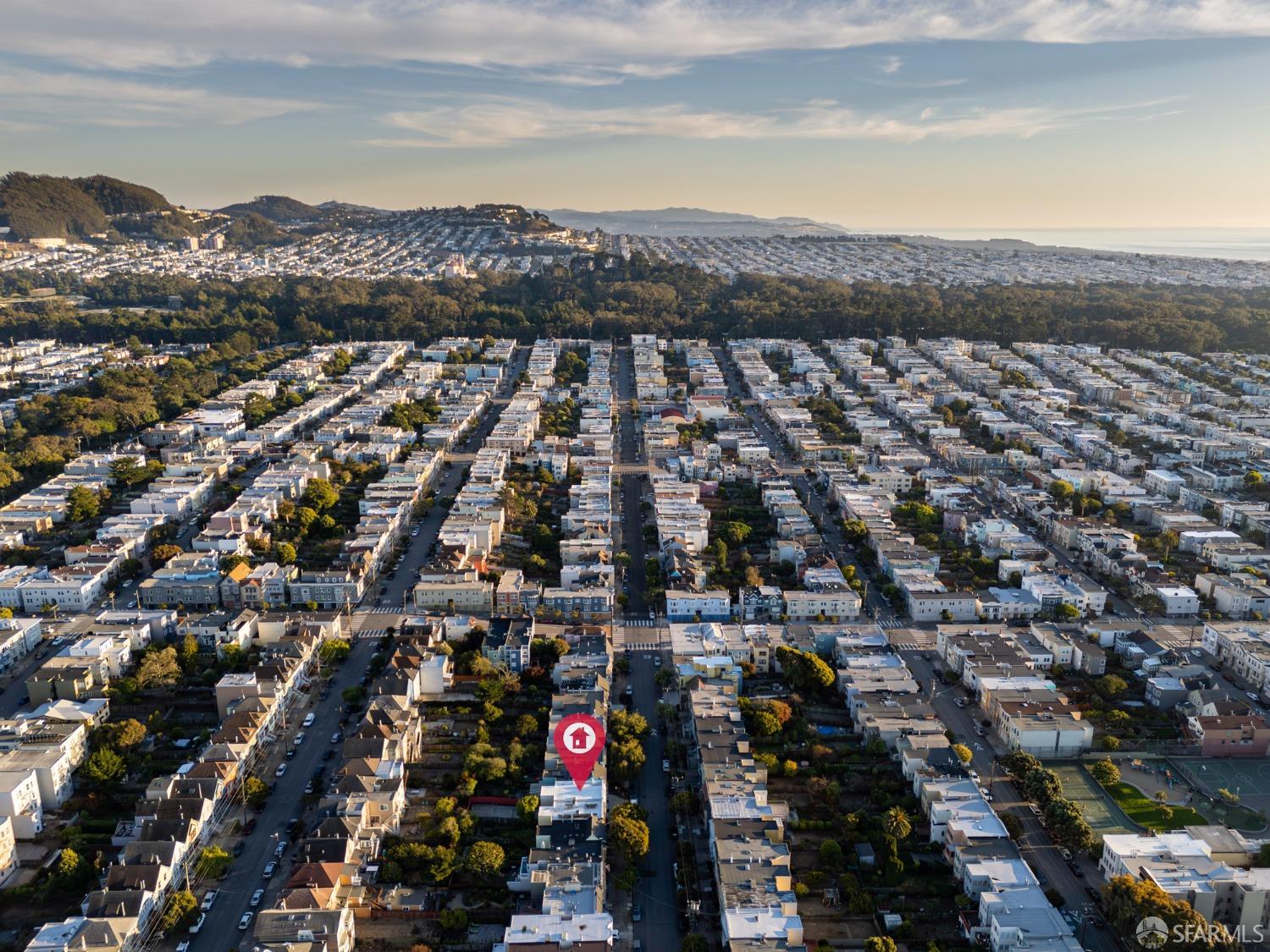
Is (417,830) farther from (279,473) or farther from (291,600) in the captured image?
Result: (279,473)

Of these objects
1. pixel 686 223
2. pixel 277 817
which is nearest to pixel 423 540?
pixel 277 817

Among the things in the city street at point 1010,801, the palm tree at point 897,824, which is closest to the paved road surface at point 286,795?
the palm tree at point 897,824

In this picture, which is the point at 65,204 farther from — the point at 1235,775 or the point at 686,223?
the point at 686,223

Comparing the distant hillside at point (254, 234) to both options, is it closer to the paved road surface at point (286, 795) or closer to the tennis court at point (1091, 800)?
the paved road surface at point (286, 795)

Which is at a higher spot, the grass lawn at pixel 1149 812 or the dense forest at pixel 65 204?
the dense forest at pixel 65 204

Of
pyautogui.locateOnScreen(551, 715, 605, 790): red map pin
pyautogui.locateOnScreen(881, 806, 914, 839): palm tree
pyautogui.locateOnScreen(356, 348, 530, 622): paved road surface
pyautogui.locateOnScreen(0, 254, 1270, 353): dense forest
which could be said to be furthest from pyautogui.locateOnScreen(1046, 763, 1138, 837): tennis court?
pyautogui.locateOnScreen(0, 254, 1270, 353): dense forest

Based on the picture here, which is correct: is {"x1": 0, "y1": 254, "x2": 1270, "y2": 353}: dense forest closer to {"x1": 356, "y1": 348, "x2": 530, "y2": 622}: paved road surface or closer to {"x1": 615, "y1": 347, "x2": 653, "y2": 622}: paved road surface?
{"x1": 615, "y1": 347, "x2": 653, "y2": 622}: paved road surface
